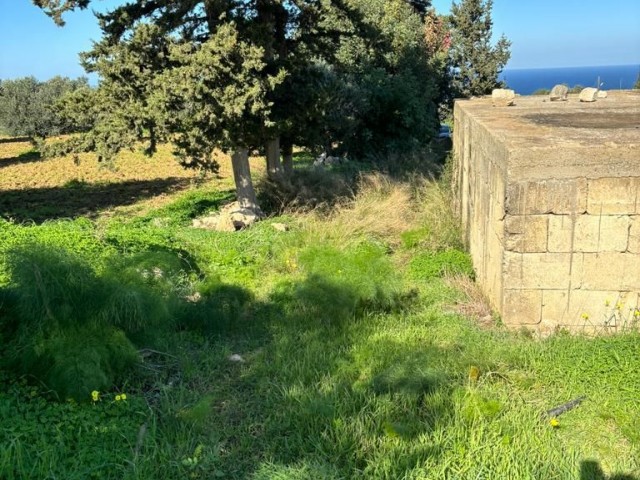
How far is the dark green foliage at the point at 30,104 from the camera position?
93.8ft

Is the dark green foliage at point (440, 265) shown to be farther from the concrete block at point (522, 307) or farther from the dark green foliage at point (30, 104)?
the dark green foliage at point (30, 104)

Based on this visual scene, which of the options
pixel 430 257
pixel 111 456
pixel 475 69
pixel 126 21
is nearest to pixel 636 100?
pixel 430 257

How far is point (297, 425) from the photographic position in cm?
411

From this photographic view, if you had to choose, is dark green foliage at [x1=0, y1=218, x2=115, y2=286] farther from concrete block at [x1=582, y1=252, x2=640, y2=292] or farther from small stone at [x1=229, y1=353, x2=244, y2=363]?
concrete block at [x1=582, y1=252, x2=640, y2=292]

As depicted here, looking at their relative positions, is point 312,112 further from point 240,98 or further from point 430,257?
point 430,257

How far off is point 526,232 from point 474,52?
22.3 m

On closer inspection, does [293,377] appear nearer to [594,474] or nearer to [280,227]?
[594,474]

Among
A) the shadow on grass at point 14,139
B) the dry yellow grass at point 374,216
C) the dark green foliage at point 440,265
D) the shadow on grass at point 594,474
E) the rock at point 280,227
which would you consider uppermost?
the shadow on grass at point 14,139

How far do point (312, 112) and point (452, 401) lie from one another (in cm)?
752

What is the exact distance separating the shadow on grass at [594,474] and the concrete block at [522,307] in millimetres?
2129

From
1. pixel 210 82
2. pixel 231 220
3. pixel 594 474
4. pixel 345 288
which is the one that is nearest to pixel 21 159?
pixel 231 220

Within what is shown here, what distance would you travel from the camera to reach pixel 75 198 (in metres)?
15.4

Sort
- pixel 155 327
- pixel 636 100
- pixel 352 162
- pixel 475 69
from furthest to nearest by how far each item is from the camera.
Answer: pixel 475 69, pixel 352 162, pixel 636 100, pixel 155 327

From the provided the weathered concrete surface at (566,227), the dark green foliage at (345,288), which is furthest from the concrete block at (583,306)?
the dark green foliage at (345,288)
